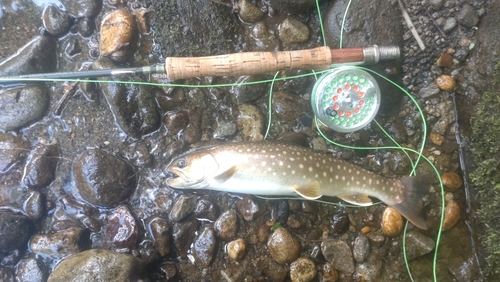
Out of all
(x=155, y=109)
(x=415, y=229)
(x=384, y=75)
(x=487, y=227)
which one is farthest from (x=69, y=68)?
(x=487, y=227)

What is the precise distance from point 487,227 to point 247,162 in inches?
77.8

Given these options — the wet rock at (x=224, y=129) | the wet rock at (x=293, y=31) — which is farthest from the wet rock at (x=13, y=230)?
the wet rock at (x=293, y=31)

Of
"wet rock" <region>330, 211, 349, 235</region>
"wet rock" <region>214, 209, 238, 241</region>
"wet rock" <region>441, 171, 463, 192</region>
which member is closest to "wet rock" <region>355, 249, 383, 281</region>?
"wet rock" <region>330, 211, 349, 235</region>

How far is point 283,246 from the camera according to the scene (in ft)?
9.84

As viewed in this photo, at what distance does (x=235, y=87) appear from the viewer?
3.16 m

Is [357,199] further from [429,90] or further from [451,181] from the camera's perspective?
[429,90]

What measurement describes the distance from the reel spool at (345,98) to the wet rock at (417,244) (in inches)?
40.8

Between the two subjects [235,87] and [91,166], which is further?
[235,87]

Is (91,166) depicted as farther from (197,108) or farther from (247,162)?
(247,162)

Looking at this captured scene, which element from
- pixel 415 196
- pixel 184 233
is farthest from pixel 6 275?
pixel 415 196

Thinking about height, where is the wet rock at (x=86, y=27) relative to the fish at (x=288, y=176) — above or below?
above

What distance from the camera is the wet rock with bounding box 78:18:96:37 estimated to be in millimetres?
3098

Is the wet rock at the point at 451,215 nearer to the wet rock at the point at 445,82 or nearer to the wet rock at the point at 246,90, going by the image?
the wet rock at the point at 445,82

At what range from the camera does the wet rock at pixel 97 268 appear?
2650 mm
